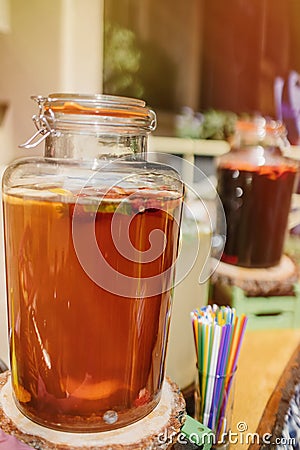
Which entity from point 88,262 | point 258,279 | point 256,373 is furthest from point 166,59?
point 88,262

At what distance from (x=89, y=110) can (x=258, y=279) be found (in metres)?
0.78

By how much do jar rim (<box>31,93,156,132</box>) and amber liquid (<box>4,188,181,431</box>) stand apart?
0.33ft

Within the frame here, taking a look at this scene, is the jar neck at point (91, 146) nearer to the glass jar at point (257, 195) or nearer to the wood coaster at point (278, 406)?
the wood coaster at point (278, 406)

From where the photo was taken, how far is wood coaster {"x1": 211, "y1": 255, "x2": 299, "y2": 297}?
3.79ft

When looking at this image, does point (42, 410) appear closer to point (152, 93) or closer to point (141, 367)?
point (141, 367)

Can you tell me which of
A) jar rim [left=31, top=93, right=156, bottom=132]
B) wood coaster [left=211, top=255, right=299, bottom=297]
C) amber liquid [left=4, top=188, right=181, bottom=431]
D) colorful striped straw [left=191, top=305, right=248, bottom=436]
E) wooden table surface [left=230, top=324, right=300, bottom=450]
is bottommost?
wooden table surface [left=230, top=324, right=300, bottom=450]

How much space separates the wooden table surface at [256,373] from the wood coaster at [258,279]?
0.32 ft

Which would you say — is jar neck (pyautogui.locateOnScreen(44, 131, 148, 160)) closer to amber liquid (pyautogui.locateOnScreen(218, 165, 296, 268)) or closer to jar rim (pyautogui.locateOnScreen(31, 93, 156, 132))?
jar rim (pyautogui.locateOnScreen(31, 93, 156, 132))

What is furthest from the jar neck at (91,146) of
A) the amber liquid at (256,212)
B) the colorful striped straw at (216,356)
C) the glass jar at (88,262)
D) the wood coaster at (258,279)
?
the amber liquid at (256,212)

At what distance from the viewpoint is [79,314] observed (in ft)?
1.73

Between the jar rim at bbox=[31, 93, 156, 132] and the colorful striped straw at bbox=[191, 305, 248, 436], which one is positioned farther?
the colorful striped straw at bbox=[191, 305, 248, 436]

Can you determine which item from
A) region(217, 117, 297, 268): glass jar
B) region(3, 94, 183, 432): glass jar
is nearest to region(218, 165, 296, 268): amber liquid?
region(217, 117, 297, 268): glass jar

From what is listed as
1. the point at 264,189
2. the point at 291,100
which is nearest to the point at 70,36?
the point at 264,189

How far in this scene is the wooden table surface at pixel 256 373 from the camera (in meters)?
0.78
